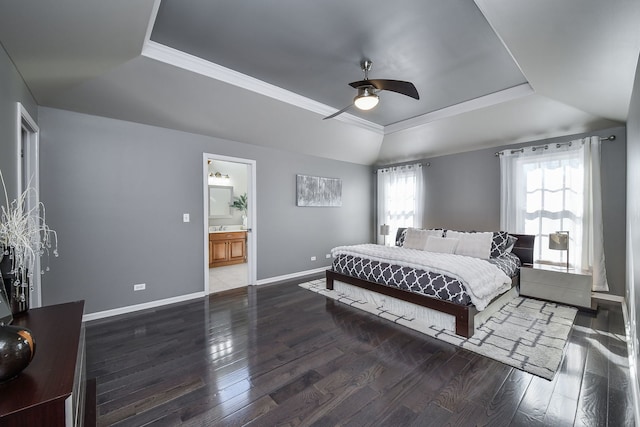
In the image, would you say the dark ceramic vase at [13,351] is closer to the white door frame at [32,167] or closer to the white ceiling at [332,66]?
the white ceiling at [332,66]

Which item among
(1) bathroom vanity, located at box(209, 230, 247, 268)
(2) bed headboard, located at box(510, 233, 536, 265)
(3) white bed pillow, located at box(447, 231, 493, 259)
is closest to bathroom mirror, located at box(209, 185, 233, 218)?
(1) bathroom vanity, located at box(209, 230, 247, 268)

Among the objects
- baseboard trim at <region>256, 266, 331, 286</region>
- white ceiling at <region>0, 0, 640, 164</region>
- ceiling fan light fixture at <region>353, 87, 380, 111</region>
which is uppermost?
white ceiling at <region>0, 0, 640, 164</region>

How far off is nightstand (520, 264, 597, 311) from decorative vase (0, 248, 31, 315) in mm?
5200

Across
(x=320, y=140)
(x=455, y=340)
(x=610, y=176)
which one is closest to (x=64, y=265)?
(x=320, y=140)

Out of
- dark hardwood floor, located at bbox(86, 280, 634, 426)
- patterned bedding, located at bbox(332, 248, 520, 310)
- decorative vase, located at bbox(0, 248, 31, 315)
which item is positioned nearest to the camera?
decorative vase, located at bbox(0, 248, 31, 315)

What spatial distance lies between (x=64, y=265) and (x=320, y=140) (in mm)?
3995

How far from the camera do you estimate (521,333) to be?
282cm

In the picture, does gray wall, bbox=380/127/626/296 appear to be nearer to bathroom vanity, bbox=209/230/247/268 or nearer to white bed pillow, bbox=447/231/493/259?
white bed pillow, bbox=447/231/493/259

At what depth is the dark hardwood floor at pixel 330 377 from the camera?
174cm

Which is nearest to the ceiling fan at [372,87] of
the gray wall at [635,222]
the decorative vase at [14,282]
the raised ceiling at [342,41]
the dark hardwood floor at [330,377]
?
the raised ceiling at [342,41]

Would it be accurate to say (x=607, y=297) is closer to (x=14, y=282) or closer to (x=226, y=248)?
(x=14, y=282)

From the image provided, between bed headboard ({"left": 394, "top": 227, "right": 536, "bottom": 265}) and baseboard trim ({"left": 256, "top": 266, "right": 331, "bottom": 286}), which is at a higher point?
bed headboard ({"left": 394, "top": 227, "right": 536, "bottom": 265})

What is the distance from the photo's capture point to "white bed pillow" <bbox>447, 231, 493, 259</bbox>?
13.2 ft

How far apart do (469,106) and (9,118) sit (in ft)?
16.5
